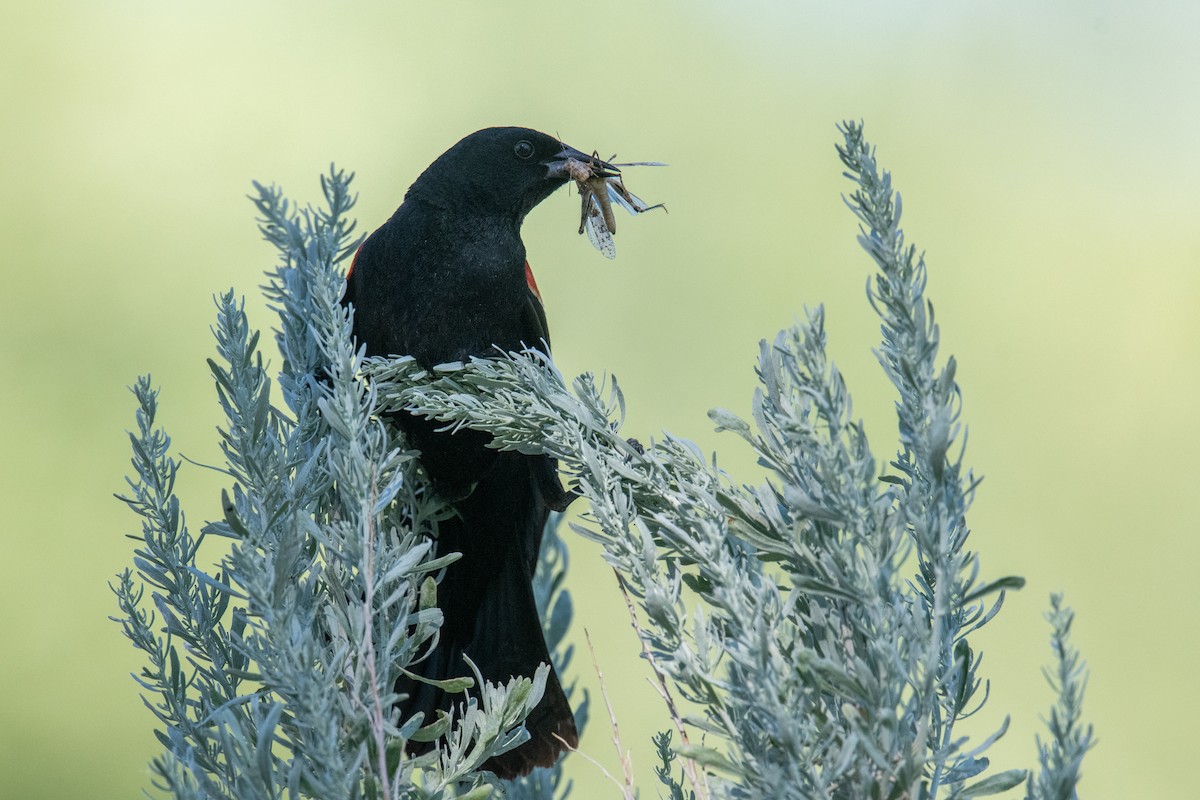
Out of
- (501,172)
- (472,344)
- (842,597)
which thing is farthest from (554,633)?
(842,597)

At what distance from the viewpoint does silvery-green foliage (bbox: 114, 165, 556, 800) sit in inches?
39.1

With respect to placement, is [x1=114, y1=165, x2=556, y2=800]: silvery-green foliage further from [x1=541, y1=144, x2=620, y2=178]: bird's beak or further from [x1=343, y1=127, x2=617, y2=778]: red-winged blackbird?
[x1=541, y1=144, x2=620, y2=178]: bird's beak

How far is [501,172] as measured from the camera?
2.53m

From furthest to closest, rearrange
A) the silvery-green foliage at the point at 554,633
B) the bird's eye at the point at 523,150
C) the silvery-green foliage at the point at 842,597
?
the bird's eye at the point at 523,150 → the silvery-green foliage at the point at 554,633 → the silvery-green foliage at the point at 842,597

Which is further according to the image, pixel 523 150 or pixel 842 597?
pixel 523 150

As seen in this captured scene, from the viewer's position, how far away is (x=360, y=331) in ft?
7.27

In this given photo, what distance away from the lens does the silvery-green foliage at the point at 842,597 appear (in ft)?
2.94

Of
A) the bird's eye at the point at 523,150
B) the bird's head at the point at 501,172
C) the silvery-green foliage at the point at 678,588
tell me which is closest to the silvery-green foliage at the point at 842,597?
the silvery-green foliage at the point at 678,588

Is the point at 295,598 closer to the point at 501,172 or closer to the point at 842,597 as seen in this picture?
the point at 842,597

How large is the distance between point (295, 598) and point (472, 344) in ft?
3.72

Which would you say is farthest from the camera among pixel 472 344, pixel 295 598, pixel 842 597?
pixel 472 344

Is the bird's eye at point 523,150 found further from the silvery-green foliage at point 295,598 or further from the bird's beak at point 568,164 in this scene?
the silvery-green foliage at point 295,598

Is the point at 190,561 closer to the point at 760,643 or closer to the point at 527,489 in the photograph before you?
the point at 760,643

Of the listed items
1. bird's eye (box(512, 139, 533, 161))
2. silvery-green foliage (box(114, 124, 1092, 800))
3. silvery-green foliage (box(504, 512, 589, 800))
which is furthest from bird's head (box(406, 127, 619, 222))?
silvery-green foliage (box(114, 124, 1092, 800))
